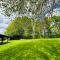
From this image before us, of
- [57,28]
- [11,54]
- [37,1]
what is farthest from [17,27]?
[11,54]

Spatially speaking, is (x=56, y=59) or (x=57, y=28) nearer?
(x=56, y=59)

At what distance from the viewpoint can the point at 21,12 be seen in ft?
167

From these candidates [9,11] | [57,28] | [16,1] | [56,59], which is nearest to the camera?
[56,59]

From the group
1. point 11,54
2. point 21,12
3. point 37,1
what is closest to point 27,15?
point 21,12

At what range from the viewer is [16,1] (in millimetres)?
47281

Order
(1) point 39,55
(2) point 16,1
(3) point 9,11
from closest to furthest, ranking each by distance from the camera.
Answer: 1. (1) point 39,55
2. (2) point 16,1
3. (3) point 9,11

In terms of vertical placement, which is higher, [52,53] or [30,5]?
[30,5]

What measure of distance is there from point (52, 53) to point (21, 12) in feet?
105

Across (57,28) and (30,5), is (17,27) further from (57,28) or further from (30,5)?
(30,5)

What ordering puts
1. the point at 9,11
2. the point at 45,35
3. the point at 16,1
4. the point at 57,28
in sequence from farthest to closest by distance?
1. the point at 57,28
2. the point at 45,35
3. the point at 9,11
4. the point at 16,1

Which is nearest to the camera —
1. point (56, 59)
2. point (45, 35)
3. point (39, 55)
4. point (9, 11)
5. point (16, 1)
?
point (56, 59)

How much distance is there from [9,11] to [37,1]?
22.5ft

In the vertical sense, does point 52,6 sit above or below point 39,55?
above

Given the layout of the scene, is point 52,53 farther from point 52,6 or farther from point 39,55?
point 52,6
